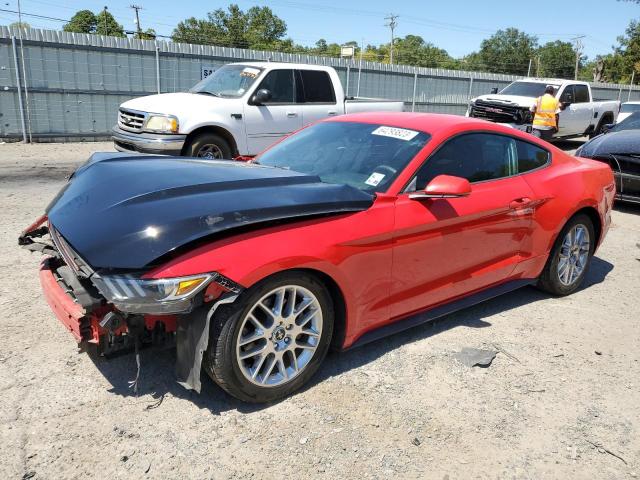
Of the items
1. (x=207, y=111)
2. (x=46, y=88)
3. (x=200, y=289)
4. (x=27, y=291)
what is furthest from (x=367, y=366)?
(x=46, y=88)

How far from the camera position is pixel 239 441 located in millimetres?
2721

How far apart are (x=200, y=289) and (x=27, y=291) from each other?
2460 millimetres

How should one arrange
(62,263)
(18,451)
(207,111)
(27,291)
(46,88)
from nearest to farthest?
(18,451)
(62,263)
(27,291)
(207,111)
(46,88)

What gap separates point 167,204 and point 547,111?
13.1m

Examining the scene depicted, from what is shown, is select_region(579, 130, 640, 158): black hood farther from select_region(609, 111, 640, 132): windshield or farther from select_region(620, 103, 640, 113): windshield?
select_region(620, 103, 640, 113): windshield

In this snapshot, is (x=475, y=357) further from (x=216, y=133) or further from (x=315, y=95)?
(x=315, y=95)

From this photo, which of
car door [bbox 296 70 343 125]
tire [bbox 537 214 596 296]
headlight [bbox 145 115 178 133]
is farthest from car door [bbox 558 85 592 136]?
tire [bbox 537 214 596 296]

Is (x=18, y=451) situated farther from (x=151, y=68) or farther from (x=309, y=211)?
(x=151, y=68)

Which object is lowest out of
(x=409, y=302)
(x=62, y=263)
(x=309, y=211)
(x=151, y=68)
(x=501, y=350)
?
(x=501, y=350)

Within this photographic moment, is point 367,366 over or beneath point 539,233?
beneath

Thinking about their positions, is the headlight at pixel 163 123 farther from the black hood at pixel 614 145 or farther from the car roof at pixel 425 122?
the black hood at pixel 614 145

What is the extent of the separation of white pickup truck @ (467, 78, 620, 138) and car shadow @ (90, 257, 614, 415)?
1170 centimetres

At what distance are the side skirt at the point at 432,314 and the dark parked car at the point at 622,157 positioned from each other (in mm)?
4786

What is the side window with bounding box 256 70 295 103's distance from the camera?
30.2 ft
